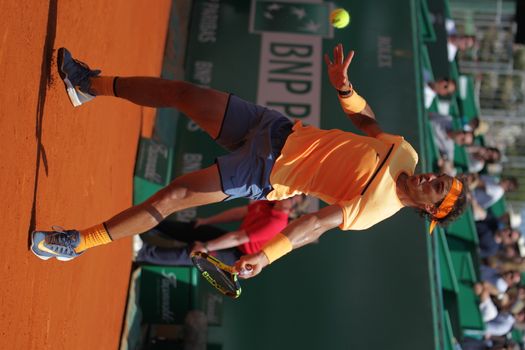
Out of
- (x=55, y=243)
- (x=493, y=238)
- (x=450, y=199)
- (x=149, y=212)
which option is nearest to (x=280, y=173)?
(x=149, y=212)

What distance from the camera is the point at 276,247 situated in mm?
3703

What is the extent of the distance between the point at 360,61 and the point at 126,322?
4.27 m

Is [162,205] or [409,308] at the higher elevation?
[162,205]

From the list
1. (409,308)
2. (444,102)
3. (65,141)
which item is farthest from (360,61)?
(65,141)

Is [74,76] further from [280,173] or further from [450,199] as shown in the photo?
[450,199]

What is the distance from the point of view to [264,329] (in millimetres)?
7023

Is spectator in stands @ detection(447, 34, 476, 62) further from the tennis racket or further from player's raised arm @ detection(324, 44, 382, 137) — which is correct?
the tennis racket

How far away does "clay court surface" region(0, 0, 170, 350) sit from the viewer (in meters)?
3.44

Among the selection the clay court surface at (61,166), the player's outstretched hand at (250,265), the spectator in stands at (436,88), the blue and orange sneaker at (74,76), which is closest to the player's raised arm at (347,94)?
the player's outstretched hand at (250,265)

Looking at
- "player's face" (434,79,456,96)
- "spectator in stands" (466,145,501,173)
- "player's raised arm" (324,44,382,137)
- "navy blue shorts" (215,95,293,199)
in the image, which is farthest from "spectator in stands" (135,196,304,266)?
"spectator in stands" (466,145,501,173)

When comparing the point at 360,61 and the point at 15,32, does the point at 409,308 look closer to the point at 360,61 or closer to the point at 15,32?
the point at 360,61

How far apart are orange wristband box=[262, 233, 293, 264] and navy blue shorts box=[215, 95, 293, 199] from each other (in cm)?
47

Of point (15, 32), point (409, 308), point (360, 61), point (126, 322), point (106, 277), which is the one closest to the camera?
point (15, 32)

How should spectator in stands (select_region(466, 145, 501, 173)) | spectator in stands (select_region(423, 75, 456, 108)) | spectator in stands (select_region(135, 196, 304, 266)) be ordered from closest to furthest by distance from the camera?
spectator in stands (select_region(135, 196, 304, 266))
spectator in stands (select_region(423, 75, 456, 108))
spectator in stands (select_region(466, 145, 501, 173))
